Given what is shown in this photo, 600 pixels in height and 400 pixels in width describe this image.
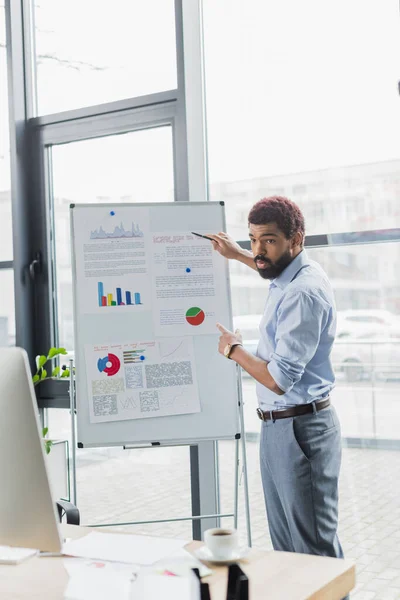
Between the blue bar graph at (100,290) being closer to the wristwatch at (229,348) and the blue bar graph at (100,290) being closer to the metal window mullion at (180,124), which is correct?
the wristwatch at (229,348)

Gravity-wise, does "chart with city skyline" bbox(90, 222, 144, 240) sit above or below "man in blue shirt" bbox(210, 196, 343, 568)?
above

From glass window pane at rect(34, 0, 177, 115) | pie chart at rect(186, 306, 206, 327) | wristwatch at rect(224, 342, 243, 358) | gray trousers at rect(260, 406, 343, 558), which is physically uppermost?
glass window pane at rect(34, 0, 177, 115)

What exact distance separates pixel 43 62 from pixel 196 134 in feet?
3.79

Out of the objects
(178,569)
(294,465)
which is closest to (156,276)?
(294,465)

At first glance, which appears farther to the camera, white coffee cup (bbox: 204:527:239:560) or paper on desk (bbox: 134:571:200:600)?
white coffee cup (bbox: 204:527:239:560)

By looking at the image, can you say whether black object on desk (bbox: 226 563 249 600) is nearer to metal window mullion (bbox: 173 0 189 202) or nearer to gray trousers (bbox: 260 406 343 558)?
gray trousers (bbox: 260 406 343 558)

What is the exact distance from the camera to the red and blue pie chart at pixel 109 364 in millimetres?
3045

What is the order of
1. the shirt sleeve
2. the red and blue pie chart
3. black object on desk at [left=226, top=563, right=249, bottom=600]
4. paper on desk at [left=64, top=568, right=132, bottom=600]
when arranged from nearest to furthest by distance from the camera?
1. black object on desk at [left=226, top=563, right=249, bottom=600]
2. paper on desk at [left=64, top=568, right=132, bottom=600]
3. the shirt sleeve
4. the red and blue pie chart

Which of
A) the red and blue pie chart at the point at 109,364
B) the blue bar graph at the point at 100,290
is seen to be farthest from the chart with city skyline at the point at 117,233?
the red and blue pie chart at the point at 109,364

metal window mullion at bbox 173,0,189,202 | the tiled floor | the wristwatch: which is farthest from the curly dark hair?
the tiled floor

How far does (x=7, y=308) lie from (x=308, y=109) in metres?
2.01

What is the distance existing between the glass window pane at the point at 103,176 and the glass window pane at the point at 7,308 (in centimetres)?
30

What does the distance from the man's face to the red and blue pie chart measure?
73 cm

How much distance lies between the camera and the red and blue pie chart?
9.99 feet
